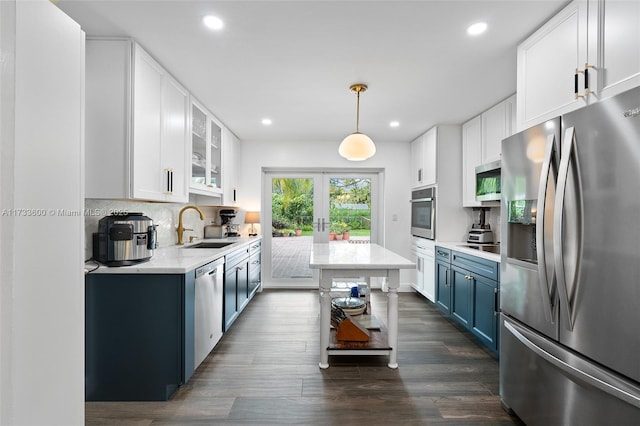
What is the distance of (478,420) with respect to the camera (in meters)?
1.88

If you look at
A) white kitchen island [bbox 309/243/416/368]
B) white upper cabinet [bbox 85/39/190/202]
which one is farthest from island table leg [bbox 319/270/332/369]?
white upper cabinet [bbox 85/39/190/202]

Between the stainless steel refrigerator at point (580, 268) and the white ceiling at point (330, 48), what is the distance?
2.70 ft

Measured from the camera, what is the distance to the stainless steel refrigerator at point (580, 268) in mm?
1188

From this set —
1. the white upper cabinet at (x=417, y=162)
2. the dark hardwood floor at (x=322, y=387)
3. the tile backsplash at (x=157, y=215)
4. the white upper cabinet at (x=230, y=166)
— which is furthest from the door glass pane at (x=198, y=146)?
the white upper cabinet at (x=417, y=162)

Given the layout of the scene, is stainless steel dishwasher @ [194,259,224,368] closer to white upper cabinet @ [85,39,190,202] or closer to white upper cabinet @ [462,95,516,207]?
white upper cabinet @ [85,39,190,202]

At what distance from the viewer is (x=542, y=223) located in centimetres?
149

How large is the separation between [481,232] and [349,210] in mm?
2056

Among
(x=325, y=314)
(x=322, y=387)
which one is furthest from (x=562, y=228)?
(x=322, y=387)

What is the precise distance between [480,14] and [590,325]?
1684 millimetres

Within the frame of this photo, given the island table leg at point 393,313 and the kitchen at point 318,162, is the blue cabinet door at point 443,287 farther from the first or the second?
the island table leg at point 393,313

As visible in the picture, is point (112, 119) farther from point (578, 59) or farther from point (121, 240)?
point (578, 59)

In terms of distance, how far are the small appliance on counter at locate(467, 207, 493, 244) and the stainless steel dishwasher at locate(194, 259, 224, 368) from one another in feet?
9.48

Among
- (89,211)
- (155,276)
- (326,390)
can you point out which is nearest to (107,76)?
(89,211)

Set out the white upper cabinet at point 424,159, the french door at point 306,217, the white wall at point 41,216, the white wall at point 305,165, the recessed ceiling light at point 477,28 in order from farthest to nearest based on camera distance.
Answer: the french door at point 306,217
the white wall at point 305,165
the white upper cabinet at point 424,159
the recessed ceiling light at point 477,28
the white wall at point 41,216
